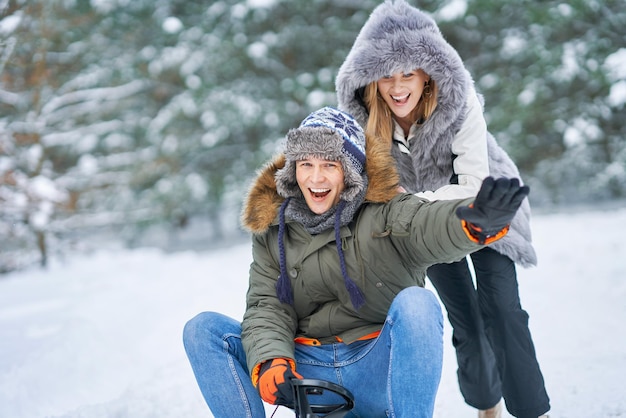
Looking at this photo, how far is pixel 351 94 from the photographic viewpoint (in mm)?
2406

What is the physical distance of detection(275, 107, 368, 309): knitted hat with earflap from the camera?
197 centimetres

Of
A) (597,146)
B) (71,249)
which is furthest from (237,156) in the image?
(597,146)

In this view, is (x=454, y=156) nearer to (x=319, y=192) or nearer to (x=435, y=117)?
(x=435, y=117)

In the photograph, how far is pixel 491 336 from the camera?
2.26m

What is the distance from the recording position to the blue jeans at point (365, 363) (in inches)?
65.9

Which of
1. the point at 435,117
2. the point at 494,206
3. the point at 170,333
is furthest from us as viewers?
the point at 170,333

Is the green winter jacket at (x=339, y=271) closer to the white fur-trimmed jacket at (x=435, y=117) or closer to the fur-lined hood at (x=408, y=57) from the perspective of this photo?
the white fur-trimmed jacket at (x=435, y=117)

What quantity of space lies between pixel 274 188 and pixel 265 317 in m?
0.50

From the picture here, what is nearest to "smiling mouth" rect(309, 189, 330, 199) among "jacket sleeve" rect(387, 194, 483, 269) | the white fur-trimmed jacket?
"jacket sleeve" rect(387, 194, 483, 269)

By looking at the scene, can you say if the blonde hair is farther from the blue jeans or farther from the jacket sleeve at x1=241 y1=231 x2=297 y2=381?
the blue jeans

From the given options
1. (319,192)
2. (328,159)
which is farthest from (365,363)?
(328,159)

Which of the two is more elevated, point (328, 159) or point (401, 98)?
point (401, 98)

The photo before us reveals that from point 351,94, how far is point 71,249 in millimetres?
7337

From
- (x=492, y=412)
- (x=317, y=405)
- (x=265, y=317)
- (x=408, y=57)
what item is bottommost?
(x=492, y=412)
